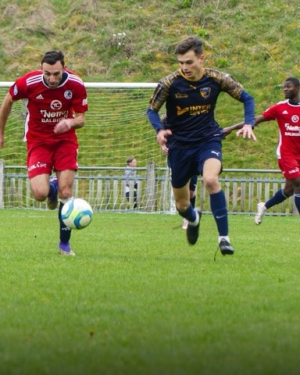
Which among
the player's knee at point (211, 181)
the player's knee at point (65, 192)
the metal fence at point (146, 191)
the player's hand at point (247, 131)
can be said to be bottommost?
the metal fence at point (146, 191)

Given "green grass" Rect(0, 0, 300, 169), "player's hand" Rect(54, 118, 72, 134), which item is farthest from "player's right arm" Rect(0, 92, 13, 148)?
"green grass" Rect(0, 0, 300, 169)

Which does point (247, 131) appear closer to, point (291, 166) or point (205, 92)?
point (205, 92)

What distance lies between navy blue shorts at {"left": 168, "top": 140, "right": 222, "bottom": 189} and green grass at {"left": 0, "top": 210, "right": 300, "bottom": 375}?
0.85 metres

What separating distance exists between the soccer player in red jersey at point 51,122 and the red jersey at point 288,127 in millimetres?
5277

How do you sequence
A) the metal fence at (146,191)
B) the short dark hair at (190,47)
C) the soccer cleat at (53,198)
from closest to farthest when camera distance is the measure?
the short dark hair at (190,47) < the soccer cleat at (53,198) < the metal fence at (146,191)

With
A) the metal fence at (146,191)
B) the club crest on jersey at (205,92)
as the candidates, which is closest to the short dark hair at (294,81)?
the club crest on jersey at (205,92)

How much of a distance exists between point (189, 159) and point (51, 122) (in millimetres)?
1498

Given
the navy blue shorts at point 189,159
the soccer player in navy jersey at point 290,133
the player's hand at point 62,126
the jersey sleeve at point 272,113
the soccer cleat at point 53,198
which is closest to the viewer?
the player's hand at point 62,126

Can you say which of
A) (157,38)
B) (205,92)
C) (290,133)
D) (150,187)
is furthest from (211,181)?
(157,38)

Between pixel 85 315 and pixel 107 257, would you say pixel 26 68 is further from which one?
pixel 85 315

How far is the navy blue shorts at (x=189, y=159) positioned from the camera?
10.5m

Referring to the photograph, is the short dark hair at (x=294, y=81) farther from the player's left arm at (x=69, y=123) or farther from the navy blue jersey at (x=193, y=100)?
the player's left arm at (x=69, y=123)

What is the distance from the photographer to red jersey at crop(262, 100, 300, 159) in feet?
50.8

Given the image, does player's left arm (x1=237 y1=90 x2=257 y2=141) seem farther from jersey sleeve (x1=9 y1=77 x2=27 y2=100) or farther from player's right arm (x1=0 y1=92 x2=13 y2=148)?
player's right arm (x1=0 y1=92 x2=13 y2=148)
